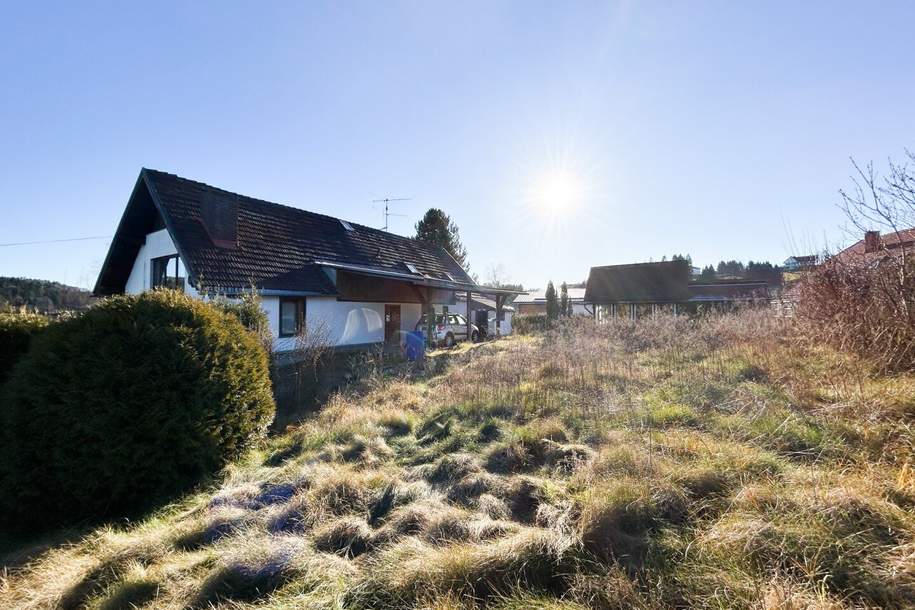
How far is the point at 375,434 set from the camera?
6059 millimetres

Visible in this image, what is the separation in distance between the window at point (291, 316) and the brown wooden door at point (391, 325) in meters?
4.68

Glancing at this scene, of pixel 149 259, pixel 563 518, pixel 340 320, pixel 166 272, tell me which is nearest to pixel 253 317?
pixel 340 320

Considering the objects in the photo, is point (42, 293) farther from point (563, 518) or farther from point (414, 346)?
point (563, 518)

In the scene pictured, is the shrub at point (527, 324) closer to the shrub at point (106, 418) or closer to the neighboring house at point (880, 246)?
the neighboring house at point (880, 246)

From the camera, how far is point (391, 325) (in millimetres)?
19297

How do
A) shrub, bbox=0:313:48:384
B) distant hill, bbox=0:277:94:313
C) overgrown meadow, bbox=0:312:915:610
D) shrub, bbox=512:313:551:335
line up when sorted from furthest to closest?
shrub, bbox=512:313:551:335
distant hill, bbox=0:277:94:313
shrub, bbox=0:313:48:384
overgrown meadow, bbox=0:312:915:610

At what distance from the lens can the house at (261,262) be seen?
13250mm

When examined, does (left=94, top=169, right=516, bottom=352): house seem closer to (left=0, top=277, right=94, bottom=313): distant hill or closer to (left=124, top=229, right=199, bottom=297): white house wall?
(left=124, top=229, right=199, bottom=297): white house wall

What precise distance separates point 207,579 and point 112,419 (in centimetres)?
242

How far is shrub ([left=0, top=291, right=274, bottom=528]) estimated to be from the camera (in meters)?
4.24

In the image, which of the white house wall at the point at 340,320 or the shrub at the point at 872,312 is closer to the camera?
the shrub at the point at 872,312

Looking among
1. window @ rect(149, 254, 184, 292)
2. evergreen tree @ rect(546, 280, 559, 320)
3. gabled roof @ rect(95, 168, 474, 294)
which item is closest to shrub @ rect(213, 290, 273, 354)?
gabled roof @ rect(95, 168, 474, 294)

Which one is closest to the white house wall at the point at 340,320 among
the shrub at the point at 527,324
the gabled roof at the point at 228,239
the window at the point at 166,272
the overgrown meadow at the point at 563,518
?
the gabled roof at the point at 228,239

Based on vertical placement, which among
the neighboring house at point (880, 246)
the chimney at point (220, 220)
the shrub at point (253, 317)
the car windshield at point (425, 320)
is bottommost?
the car windshield at point (425, 320)
